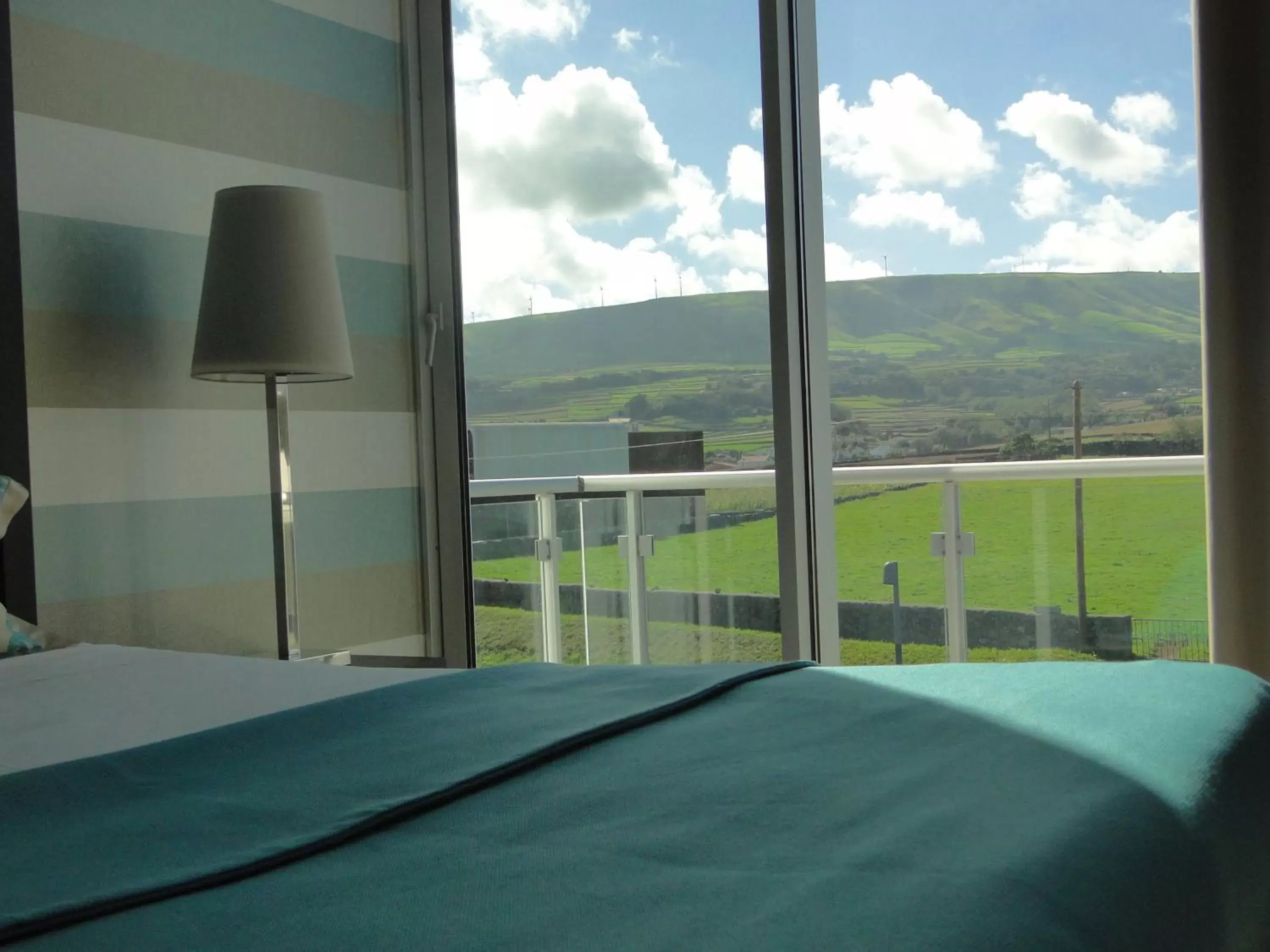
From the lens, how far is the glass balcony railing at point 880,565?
10.0 ft

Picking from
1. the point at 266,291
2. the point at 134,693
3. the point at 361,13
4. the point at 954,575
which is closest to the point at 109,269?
the point at 266,291

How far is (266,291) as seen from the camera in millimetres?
2506

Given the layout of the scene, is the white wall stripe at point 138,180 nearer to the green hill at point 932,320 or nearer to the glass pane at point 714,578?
the green hill at point 932,320

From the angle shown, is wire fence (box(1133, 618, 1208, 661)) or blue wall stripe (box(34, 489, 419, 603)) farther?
wire fence (box(1133, 618, 1208, 661))

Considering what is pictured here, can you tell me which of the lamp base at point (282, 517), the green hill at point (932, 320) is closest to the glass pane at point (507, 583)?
the green hill at point (932, 320)

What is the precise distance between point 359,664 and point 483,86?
1.75m

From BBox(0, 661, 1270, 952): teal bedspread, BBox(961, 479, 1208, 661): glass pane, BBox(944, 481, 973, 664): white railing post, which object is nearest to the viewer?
BBox(0, 661, 1270, 952): teal bedspread

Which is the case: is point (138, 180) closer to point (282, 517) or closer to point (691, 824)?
point (282, 517)

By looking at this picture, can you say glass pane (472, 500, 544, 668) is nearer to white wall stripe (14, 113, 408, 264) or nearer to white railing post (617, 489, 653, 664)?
white railing post (617, 489, 653, 664)

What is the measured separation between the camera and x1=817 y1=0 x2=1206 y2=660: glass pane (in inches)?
113

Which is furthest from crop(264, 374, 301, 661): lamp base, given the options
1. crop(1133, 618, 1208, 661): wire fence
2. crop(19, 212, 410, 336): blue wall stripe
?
crop(1133, 618, 1208, 661): wire fence

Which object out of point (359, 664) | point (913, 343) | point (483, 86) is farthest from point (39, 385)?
point (913, 343)

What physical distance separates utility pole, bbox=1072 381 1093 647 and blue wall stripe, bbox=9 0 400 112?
214 centimetres

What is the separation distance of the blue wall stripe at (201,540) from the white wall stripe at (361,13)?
1.34m
